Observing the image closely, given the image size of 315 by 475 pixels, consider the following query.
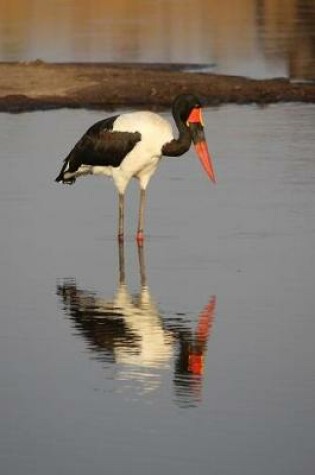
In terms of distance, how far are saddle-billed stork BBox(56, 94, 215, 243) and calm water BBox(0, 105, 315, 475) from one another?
353mm

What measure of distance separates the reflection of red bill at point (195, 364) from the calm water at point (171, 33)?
15.1 meters

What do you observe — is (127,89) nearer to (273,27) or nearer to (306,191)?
(306,191)

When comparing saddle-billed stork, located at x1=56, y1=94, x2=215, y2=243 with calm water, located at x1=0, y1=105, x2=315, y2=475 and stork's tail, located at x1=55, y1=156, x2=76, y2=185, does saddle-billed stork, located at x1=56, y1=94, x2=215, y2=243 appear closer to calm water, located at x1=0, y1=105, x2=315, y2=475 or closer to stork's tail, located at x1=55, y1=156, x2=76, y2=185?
stork's tail, located at x1=55, y1=156, x2=76, y2=185

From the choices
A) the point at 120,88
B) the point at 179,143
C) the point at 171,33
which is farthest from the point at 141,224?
the point at 171,33

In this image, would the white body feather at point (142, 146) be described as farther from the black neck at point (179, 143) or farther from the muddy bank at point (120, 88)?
the muddy bank at point (120, 88)

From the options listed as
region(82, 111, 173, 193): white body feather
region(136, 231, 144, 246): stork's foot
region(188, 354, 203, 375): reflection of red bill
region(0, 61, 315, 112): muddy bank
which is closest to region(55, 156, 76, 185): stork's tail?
region(82, 111, 173, 193): white body feather

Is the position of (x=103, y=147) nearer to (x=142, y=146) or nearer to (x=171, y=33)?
(x=142, y=146)

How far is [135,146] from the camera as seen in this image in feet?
48.2

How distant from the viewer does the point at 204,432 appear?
9094 mm

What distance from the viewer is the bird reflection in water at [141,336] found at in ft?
33.3

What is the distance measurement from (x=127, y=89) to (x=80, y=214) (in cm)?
824

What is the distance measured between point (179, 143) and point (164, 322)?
3547 mm

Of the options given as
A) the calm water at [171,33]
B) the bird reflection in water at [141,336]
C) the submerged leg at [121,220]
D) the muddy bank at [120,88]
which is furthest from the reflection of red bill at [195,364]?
the calm water at [171,33]

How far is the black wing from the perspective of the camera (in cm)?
1472
